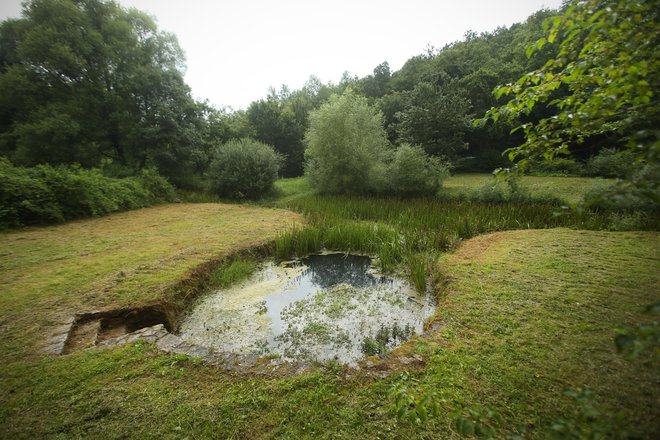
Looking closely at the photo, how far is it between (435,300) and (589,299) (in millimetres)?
1720

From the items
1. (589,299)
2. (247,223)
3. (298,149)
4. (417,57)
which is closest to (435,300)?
(589,299)

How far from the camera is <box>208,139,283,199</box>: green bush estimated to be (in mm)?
13898

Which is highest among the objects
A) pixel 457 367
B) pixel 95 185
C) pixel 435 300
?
pixel 95 185

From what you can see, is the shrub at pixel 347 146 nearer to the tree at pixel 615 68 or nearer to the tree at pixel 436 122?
the tree at pixel 436 122

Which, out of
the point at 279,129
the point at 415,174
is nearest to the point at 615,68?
the point at 415,174

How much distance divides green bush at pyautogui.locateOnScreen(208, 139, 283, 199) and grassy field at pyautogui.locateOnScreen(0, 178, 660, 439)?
9.28 m

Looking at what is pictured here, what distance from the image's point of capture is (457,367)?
2314mm

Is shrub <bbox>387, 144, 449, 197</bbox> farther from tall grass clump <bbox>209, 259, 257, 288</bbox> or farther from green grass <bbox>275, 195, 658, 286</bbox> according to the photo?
tall grass clump <bbox>209, 259, 257, 288</bbox>

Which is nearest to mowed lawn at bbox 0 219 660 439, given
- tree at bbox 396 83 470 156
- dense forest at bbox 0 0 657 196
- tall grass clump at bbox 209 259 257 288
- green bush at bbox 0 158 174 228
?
tall grass clump at bbox 209 259 257 288

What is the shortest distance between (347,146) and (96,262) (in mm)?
10360

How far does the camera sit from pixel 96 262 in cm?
475

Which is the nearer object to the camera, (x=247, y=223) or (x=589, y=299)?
(x=589, y=299)

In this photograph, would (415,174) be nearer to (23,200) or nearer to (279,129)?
(23,200)

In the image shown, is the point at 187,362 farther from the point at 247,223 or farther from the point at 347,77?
the point at 347,77
